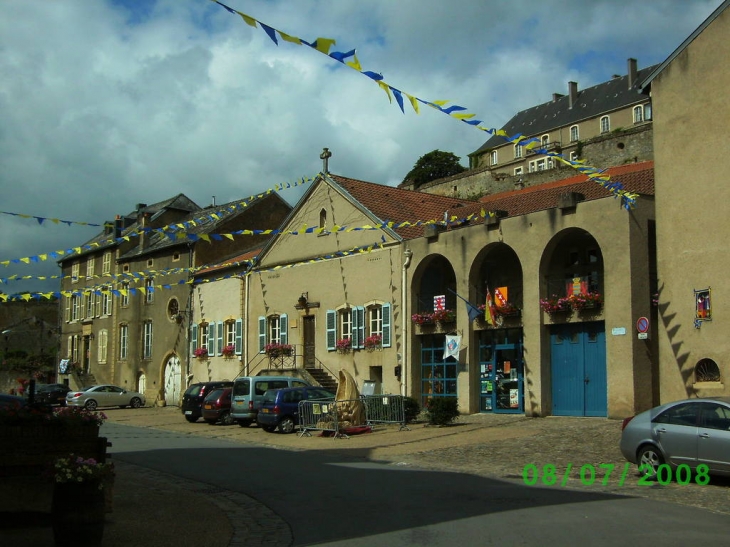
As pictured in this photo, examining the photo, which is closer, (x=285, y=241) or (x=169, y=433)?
(x=169, y=433)

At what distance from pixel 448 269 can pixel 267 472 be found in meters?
16.2

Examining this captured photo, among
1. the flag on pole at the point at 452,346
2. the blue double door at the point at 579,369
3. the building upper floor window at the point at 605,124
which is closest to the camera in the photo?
the blue double door at the point at 579,369

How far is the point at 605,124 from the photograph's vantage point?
67.4 m

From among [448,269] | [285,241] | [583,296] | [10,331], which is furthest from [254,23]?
[10,331]

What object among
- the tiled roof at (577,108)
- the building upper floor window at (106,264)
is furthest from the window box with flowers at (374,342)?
the tiled roof at (577,108)

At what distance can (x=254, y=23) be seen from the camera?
8164 mm

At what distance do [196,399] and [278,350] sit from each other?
5.58 m

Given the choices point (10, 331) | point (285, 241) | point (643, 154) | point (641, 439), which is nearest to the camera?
point (641, 439)

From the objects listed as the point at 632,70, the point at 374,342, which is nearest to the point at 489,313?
the point at 374,342

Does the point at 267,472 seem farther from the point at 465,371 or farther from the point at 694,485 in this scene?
the point at 465,371

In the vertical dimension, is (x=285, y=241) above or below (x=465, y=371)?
above

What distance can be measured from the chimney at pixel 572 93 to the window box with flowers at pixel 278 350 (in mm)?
46921

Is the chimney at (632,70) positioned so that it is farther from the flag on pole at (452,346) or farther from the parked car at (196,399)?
the parked car at (196,399)

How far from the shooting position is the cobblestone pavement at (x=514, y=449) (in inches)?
491
